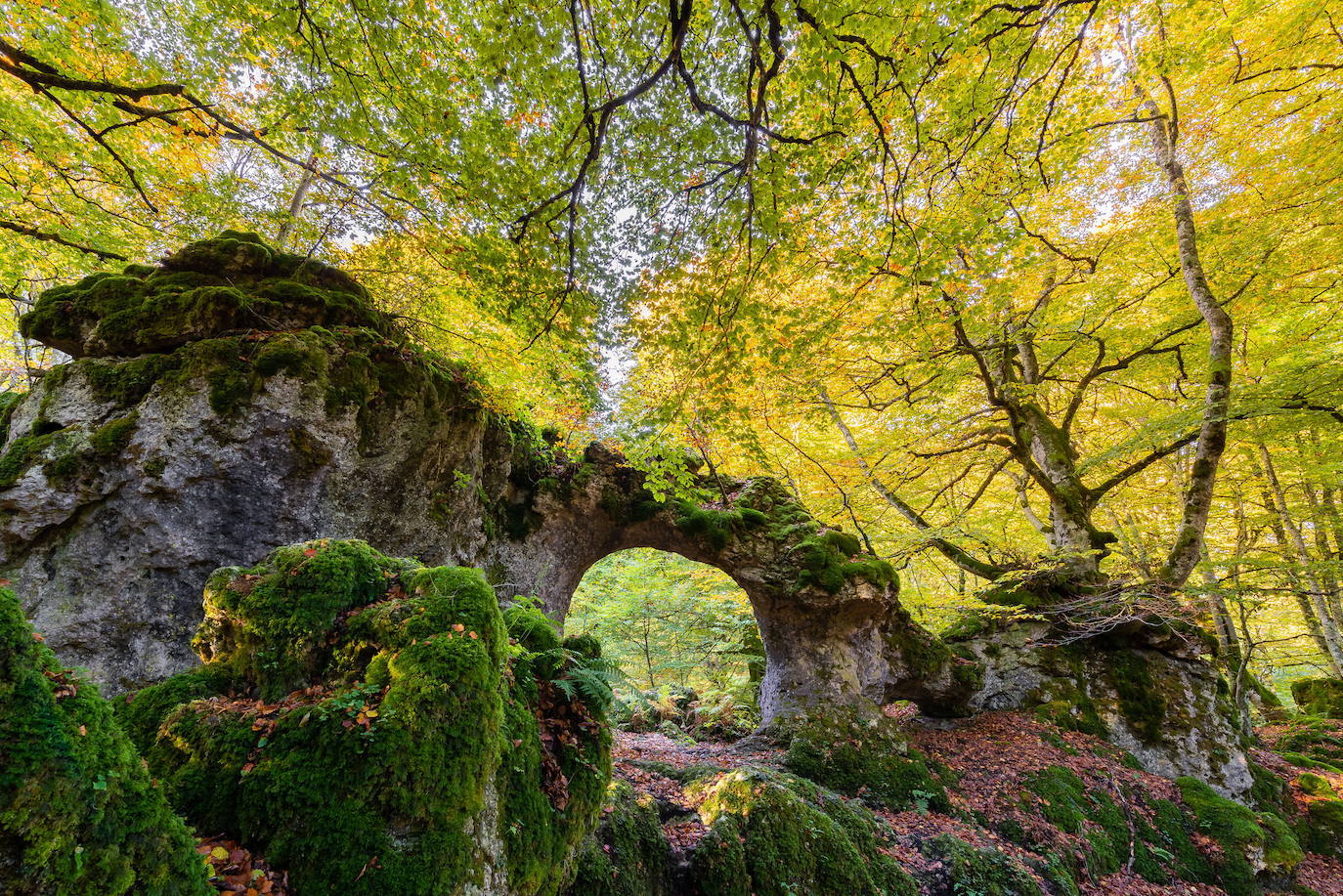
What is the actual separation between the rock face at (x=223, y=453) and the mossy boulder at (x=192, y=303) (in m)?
0.02

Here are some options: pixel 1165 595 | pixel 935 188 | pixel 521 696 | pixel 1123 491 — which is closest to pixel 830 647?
pixel 1165 595

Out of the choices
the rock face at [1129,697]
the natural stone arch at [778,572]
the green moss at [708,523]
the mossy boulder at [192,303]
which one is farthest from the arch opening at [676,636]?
the mossy boulder at [192,303]

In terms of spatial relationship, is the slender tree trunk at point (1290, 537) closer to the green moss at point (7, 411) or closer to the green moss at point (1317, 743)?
the green moss at point (1317, 743)

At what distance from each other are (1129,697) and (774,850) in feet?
26.9

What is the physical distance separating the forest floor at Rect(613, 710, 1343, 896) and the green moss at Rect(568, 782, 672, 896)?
0.94ft

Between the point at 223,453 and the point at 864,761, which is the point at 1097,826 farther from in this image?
the point at 223,453

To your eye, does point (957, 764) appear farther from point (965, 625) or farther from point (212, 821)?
point (212, 821)

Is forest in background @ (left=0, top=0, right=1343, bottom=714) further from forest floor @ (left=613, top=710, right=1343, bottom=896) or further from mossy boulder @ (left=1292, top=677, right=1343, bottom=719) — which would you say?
mossy boulder @ (left=1292, top=677, right=1343, bottom=719)

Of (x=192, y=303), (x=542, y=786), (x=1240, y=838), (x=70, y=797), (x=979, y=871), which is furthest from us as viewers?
(x=1240, y=838)

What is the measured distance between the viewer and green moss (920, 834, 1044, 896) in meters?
4.89

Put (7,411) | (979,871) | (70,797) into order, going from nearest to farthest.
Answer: (70,797)
(7,411)
(979,871)

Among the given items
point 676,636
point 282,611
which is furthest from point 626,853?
point 676,636

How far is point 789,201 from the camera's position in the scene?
4895 millimetres

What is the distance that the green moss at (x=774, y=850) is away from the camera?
13.1 ft
